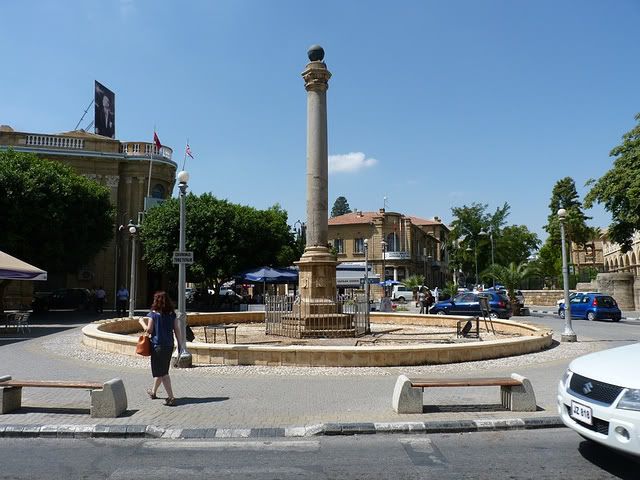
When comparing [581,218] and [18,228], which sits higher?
[581,218]

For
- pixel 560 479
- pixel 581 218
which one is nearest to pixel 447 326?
pixel 560 479

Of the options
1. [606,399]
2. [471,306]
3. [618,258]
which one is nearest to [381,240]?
[471,306]

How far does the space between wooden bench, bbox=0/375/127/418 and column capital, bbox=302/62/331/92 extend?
11739mm

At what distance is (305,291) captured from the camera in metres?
15.8

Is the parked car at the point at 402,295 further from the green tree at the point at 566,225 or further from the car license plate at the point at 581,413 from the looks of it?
the car license plate at the point at 581,413

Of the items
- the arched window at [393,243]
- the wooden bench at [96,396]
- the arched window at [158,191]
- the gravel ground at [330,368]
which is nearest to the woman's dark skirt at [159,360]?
the wooden bench at [96,396]

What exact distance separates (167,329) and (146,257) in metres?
30.6

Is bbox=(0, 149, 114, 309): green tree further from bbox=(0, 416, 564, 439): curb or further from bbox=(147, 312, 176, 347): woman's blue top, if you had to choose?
bbox=(0, 416, 564, 439): curb

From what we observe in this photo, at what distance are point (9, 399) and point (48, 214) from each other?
79.8 feet

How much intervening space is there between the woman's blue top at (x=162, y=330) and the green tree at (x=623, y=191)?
30496mm

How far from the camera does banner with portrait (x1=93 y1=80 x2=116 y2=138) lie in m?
44.7

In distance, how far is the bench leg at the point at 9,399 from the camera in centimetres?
739

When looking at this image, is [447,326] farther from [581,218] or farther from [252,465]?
[581,218]

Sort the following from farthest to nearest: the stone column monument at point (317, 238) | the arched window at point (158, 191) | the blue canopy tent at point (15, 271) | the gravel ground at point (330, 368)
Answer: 1. the arched window at point (158, 191)
2. the blue canopy tent at point (15, 271)
3. the stone column monument at point (317, 238)
4. the gravel ground at point (330, 368)
